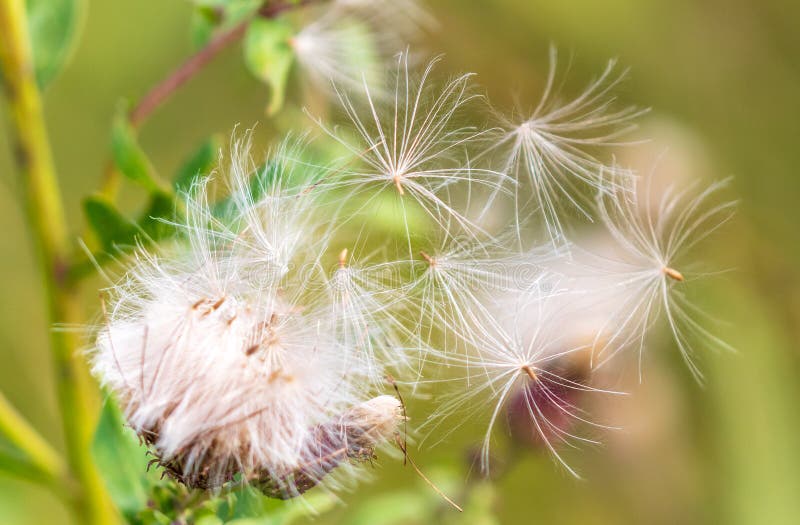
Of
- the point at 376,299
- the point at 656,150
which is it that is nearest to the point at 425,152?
the point at 376,299

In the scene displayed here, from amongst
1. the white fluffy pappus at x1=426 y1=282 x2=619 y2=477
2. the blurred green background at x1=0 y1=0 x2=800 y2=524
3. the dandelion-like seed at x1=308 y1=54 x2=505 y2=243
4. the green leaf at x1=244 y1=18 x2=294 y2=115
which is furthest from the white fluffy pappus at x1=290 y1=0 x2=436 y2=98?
the blurred green background at x1=0 y1=0 x2=800 y2=524

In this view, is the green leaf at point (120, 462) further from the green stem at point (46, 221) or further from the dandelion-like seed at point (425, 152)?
the dandelion-like seed at point (425, 152)

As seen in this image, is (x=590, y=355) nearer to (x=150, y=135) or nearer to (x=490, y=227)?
(x=490, y=227)

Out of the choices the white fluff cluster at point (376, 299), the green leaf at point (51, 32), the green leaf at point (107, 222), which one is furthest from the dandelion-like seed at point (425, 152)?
the green leaf at point (51, 32)

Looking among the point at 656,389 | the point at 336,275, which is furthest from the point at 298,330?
the point at 656,389

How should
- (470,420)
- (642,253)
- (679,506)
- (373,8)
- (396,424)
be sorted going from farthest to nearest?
(679,506)
(373,8)
(642,253)
(470,420)
(396,424)

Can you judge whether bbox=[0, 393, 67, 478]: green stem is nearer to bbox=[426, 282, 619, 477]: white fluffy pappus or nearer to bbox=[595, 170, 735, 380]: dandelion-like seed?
bbox=[426, 282, 619, 477]: white fluffy pappus

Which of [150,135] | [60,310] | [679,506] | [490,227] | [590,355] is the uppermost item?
[150,135]
